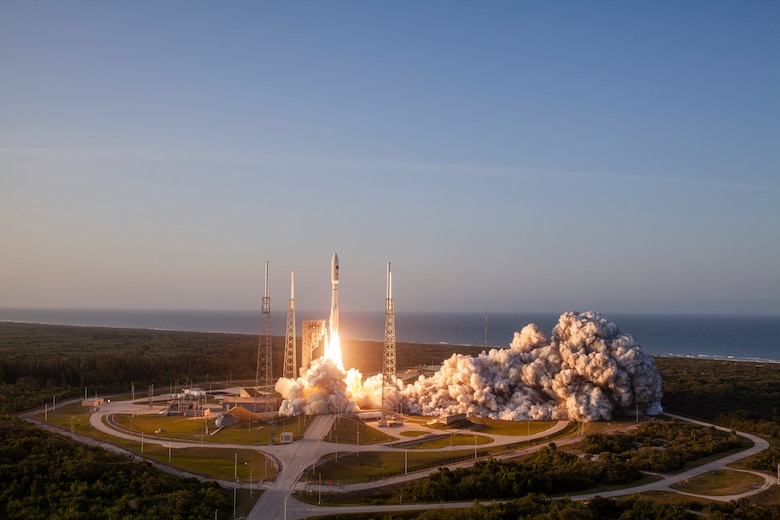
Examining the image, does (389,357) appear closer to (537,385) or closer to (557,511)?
(537,385)

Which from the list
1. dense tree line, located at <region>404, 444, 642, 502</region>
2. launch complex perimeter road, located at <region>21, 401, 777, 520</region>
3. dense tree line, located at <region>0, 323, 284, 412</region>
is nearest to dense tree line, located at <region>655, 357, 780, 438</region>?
launch complex perimeter road, located at <region>21, 401, 777, 520</region>

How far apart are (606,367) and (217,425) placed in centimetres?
3187

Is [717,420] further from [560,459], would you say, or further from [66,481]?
[66,481]

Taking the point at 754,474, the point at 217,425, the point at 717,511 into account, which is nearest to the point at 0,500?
the point at 217,425

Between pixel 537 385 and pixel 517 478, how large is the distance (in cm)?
2409

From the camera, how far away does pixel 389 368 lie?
2207 inches

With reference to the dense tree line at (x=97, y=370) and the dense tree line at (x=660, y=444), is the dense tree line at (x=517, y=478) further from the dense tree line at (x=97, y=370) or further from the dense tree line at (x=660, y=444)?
the dense tree line at (x=97, y=370)

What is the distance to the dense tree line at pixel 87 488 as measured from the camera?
28.5 meters

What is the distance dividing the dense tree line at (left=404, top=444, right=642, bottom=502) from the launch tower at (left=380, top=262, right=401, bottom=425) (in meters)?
16.5

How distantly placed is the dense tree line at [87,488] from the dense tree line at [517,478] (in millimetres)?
10695

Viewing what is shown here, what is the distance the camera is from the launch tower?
54250 mm

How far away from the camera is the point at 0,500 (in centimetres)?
2912

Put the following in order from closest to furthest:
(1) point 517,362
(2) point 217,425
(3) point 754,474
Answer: (3) point 754,474
(2) point 217,425
(1) point 517,362

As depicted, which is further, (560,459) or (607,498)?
(560,459)
